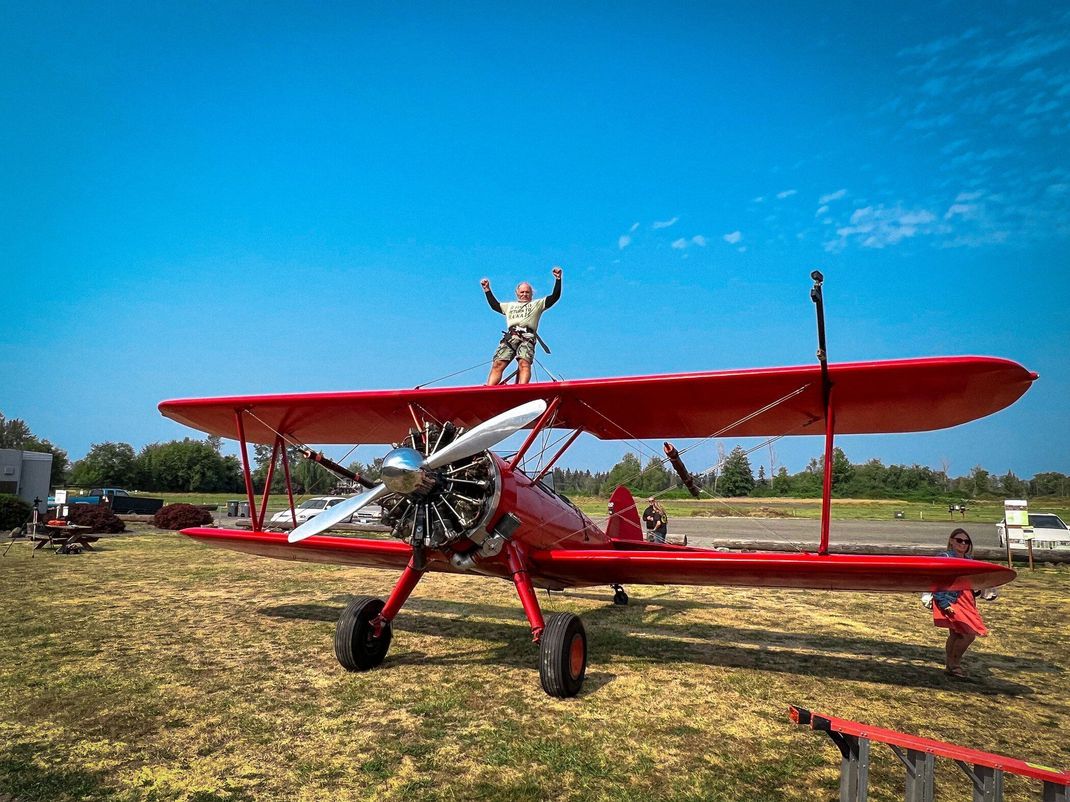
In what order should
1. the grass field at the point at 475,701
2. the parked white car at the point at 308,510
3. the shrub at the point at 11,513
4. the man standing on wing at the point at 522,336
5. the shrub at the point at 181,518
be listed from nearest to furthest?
the grass field at the point at 475,701, the man standing on wing at the point at 522,336, the parked white car at the point at 308,510, the shrub at the point at 11,513, the shrub at the point at 181,518

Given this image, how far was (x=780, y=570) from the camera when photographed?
5277mm

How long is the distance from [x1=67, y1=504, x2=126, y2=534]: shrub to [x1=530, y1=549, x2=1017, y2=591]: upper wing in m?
19.1

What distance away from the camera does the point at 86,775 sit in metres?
3.43

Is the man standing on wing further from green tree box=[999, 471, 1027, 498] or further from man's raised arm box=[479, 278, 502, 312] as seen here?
green tree box=[999, 471, 1027, 498]

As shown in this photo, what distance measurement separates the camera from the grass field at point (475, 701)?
3.48m

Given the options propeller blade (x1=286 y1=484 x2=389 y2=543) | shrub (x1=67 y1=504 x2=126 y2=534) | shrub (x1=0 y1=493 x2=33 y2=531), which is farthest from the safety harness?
shrub (x1=0 y1=493 x2=33 y2=531)

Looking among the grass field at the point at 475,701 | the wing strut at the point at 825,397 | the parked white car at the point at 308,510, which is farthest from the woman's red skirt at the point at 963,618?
the parked white car at the point at 308,510

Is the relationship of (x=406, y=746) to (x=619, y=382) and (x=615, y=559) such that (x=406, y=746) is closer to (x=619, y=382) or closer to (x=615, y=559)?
(x=615, y=559)

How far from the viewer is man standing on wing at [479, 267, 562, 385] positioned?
6664mm

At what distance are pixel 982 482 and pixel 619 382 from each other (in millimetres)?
81562

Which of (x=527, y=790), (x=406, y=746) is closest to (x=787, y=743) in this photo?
(x=527, y=790)

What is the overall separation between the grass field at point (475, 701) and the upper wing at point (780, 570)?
85cm

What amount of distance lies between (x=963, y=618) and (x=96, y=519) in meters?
22.9

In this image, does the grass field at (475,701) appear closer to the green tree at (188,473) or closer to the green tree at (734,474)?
the green tree at (734,474)
